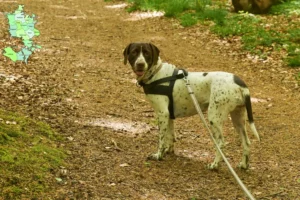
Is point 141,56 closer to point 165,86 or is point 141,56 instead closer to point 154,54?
point 154,54

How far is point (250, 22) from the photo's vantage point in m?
13.0

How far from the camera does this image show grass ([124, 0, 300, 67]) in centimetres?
1102

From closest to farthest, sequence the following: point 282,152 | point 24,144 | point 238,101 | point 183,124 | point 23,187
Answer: point 23,187, point 24,144, point 238,101, point 282,152, point 183,124

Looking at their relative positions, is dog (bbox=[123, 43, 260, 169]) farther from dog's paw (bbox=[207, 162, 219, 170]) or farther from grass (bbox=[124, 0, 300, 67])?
grass (bbox=[124, 0, 300, 67])

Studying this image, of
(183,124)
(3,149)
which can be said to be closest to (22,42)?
(183,124)

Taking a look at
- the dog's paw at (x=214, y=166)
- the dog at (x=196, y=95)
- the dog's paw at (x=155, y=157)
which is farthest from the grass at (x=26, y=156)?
the dog's paw at (x=214, y=166)

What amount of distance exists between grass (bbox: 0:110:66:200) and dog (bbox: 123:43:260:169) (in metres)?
1.28

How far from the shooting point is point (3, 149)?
13.2 feet

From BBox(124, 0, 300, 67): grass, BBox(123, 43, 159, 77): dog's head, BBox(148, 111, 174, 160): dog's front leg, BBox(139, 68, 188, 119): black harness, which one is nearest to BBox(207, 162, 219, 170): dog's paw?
BBox(148, 111, 174, 160): dog's front leg

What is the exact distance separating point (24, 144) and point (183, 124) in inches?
122

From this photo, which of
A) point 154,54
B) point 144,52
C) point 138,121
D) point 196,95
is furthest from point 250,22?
point 144,52

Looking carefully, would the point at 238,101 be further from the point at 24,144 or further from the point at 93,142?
the point at 24,144

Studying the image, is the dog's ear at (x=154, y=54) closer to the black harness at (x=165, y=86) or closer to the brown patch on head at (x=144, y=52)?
the brown patch on head at (x=144, y=52)

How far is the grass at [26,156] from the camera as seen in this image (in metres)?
3.59
